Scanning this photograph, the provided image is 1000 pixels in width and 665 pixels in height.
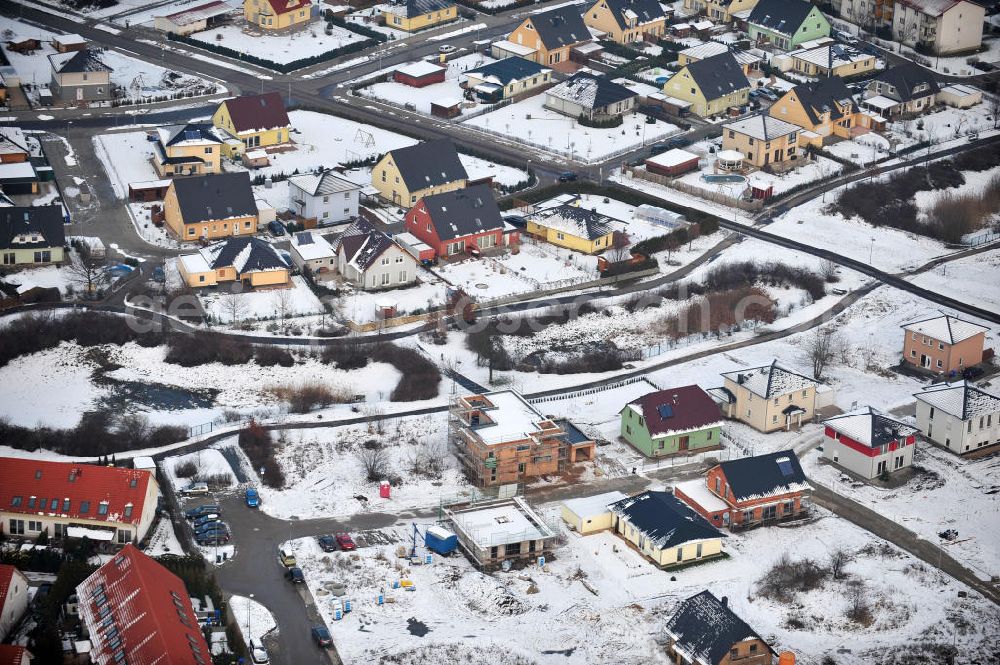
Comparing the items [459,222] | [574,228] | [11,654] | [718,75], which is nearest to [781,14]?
[718,75]

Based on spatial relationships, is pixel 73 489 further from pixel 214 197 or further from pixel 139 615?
pixel 214 197

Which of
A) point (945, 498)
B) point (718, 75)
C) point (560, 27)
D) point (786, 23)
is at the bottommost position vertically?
point (945, 498)

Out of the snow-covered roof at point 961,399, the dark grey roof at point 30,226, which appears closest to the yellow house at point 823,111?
the snow-covered roof at point 961,399

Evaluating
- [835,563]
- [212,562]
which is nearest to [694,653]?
[835,563]

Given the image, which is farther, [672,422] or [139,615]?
[672,422]

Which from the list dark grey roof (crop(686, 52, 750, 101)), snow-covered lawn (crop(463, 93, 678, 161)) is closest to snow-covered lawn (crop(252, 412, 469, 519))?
snow-covered lawn (crop(463, 93, 678, 161))

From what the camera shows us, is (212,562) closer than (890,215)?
Yes

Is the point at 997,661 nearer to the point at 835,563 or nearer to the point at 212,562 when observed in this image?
the point at 835,563

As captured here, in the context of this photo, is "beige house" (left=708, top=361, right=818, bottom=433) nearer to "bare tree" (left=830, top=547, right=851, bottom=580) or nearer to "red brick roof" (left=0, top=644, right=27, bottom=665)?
"bare tree" (left=830, top=547, right=851, bottom=580)
